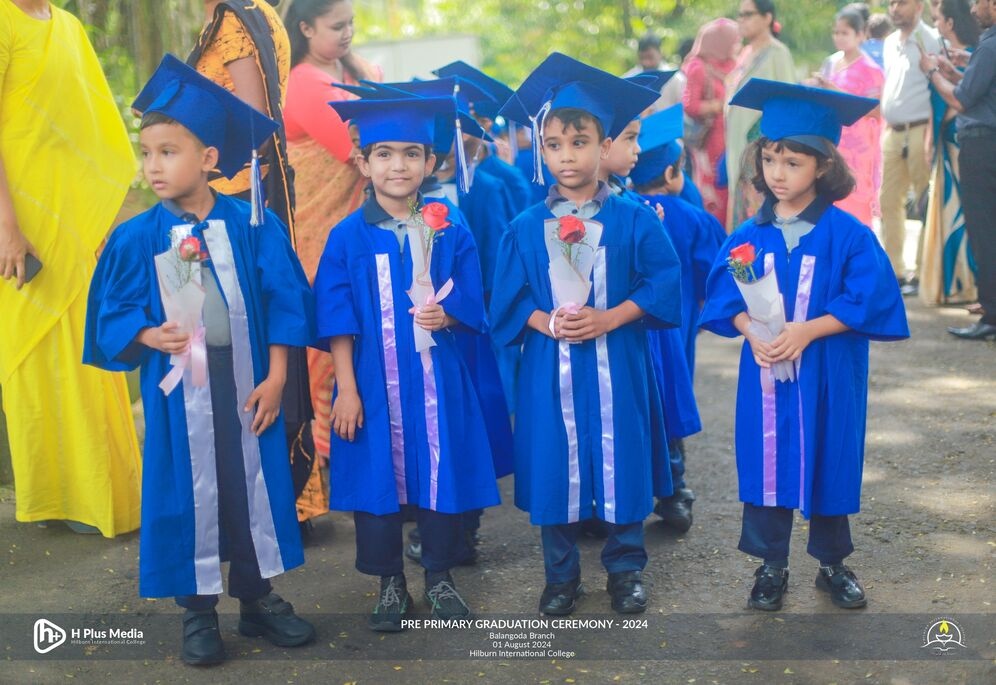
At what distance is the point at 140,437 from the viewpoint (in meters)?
6.18

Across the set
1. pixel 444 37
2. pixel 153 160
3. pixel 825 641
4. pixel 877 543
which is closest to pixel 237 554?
pixel 153 160

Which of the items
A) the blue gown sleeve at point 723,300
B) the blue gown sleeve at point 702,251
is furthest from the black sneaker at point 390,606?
the blue gown sleeve at point 702,251

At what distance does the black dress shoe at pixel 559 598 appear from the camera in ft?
13.4

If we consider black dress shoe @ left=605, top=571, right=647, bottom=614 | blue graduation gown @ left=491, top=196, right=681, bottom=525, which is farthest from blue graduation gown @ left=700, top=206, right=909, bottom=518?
black dress shoe @ left=605, top=571, right=647, bottom=614

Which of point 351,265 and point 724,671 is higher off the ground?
point 351,265

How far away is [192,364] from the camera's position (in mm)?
3689

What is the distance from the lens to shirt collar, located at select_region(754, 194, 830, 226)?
397cm

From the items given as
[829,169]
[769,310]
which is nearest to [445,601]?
[769,310]

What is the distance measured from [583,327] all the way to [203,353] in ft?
4.05

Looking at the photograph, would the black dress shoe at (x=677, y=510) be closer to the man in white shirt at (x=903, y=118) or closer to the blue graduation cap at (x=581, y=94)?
the blue graduation cap at (x=581, y=94)

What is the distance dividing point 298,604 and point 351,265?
4.11 feet

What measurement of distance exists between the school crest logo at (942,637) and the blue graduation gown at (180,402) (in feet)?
Answer: 6.69

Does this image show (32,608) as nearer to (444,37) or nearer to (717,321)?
(717,321)

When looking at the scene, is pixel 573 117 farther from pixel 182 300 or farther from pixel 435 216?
pixel 182 300
